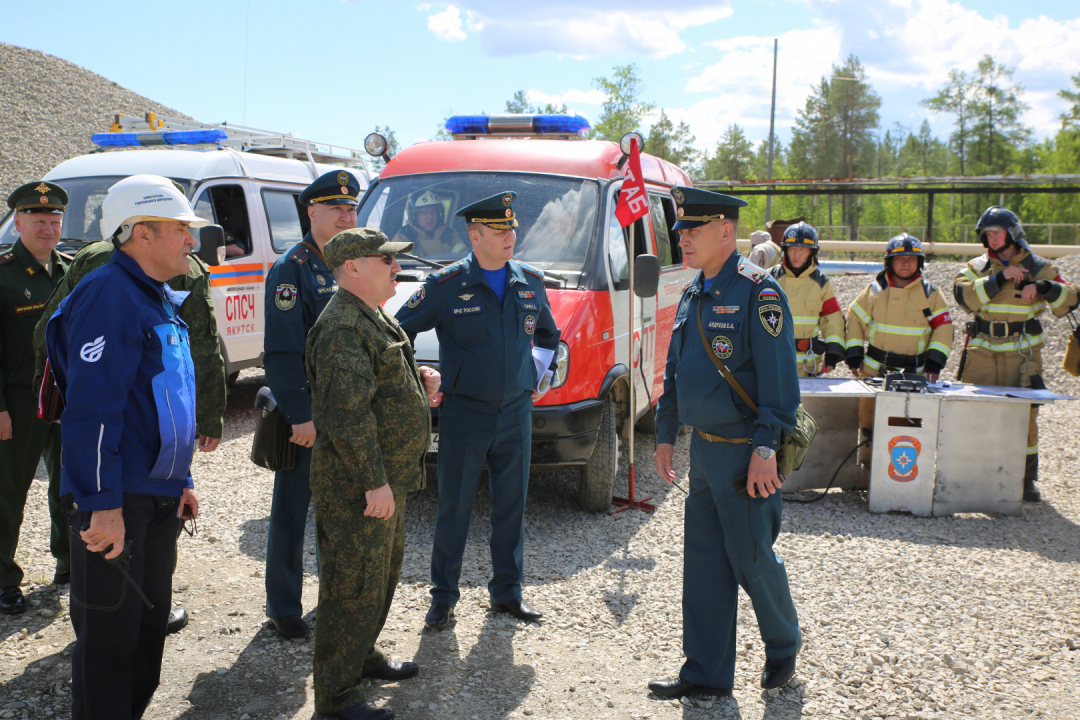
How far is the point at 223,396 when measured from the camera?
3529mm

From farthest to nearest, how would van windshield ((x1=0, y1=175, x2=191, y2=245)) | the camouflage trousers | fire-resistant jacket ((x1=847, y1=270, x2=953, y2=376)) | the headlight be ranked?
van windshield ((x1=0, y1=175, x2=191, y2=245)) < fire-resistant jacket ((x1=847, y1=270, x2=953, y2=376)) < the headlight < the camouflage trousers

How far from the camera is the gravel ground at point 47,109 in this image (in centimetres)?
3111

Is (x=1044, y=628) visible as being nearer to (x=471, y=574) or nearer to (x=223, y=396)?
(x=471, y=574)

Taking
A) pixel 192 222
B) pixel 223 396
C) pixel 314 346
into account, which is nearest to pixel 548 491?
pixel 223 396

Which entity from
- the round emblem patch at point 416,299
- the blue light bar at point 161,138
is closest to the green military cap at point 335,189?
the round emblem patch at point 416,299

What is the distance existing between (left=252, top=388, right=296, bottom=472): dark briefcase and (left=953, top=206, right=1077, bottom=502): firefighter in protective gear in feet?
17.6

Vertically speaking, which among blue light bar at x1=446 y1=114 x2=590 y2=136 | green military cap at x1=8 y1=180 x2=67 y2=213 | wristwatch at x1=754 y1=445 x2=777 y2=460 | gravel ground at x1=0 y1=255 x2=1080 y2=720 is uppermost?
blue light bar at x1=446 y1=114 x2=590 y2=136

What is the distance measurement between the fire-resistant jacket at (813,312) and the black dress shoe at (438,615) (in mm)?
4113

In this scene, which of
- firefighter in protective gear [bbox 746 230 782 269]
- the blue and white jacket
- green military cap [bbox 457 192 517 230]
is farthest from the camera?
firefighter in protective gear [bbox 746 230 782 269]

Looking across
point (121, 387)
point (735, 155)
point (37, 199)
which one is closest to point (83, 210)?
point (37, 199)

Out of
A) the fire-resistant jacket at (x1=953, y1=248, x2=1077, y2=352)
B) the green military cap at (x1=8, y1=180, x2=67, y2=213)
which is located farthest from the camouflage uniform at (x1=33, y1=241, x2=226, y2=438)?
the fire-resistant jacket at (x1=953, y1=248, x2=1077, y2=352)

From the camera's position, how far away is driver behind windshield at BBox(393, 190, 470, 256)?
17.3 ft

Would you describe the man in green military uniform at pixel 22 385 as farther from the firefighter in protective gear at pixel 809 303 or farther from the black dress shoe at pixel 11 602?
the firefighter in protective gear at pixel 809 303

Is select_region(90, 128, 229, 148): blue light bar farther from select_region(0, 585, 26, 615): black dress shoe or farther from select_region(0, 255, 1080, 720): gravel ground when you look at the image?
select_region(0, 585, 26, 615): black dress shoe
